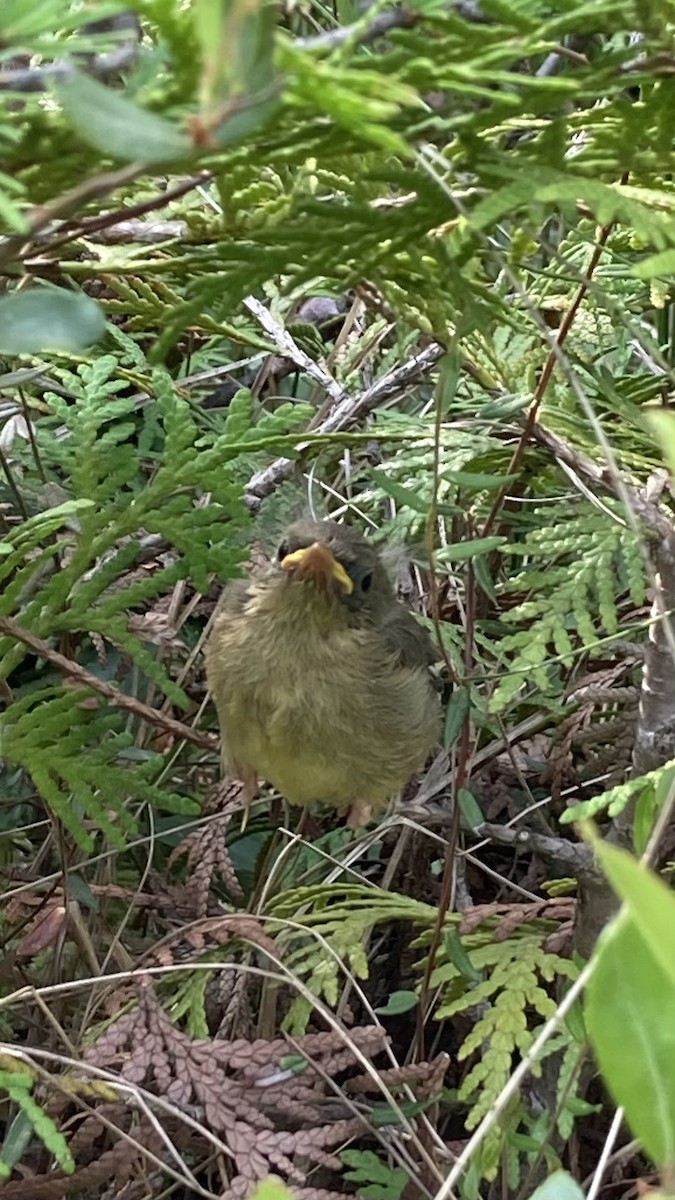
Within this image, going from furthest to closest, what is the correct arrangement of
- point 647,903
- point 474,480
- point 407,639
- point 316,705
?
point 407,639
point 316,705
point 474,480
point 647,903

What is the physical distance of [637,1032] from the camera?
419 millimetres

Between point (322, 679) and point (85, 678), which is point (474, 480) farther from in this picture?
point (322, 679)

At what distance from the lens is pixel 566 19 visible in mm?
637

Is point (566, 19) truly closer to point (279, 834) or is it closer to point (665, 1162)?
point (665, 1162)

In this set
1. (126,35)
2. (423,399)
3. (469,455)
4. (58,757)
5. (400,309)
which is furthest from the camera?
(423,399)

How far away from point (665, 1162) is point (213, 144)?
1.31ft

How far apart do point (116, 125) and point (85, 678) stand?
1.00 metres

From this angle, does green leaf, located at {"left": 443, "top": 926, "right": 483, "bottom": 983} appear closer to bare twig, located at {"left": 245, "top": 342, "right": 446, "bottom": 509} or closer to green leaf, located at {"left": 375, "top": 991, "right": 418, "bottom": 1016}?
green leaf, located at {"left": 375, "top": 991, "right": 418, "bottom": 1016}

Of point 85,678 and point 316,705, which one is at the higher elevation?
point 85,678

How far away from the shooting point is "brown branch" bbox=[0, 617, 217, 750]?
4.14ft

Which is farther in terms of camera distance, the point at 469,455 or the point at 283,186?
the point at 469,455

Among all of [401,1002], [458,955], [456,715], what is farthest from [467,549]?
[401,1002]

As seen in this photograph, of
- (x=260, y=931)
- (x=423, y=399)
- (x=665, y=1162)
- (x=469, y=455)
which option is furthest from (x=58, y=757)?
(x=423, y=399)

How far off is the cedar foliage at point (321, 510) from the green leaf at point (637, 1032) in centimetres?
34
